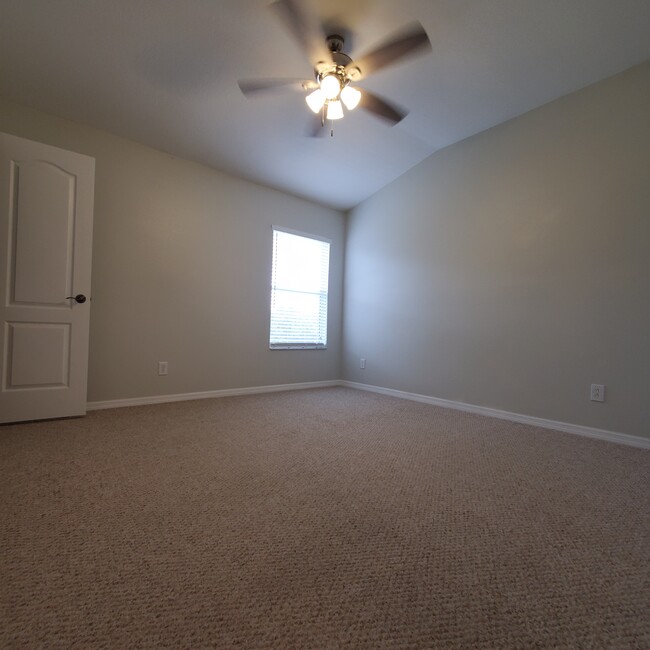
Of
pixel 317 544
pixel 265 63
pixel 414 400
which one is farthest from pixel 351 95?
pixel 414 400

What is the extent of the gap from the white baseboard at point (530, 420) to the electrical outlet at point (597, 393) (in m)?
0.22

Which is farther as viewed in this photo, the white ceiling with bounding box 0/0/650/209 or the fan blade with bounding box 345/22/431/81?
the white ceiling with bounding box 0/0/650/209

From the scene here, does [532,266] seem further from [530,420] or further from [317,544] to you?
[317,544]

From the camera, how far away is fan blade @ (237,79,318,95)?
220 centimetres

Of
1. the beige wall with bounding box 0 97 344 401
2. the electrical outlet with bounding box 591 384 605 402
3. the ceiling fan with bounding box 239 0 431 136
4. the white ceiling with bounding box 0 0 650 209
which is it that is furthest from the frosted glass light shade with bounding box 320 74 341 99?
the electrical outlet with bounding box 591 384 605 402

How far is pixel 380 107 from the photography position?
241 centimetres

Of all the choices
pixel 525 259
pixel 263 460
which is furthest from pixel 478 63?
pixel 263 460

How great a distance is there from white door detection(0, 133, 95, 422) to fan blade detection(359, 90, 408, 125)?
2159 mm

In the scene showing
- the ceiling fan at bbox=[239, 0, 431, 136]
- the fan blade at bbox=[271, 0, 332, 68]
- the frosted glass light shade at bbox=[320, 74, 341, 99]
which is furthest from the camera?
the frosted glass light shade at bbox=[320, 74, 341, 99]

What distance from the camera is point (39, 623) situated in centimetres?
91

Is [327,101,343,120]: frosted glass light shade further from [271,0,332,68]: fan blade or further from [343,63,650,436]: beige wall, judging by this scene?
[343,63,650,436]: beige wall

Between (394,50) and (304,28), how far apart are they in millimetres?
478

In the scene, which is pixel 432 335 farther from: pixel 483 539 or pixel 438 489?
pixel 483 539

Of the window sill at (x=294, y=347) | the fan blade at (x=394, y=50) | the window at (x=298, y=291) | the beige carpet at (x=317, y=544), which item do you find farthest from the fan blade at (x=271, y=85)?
the window sill at (x=294, y=347)
